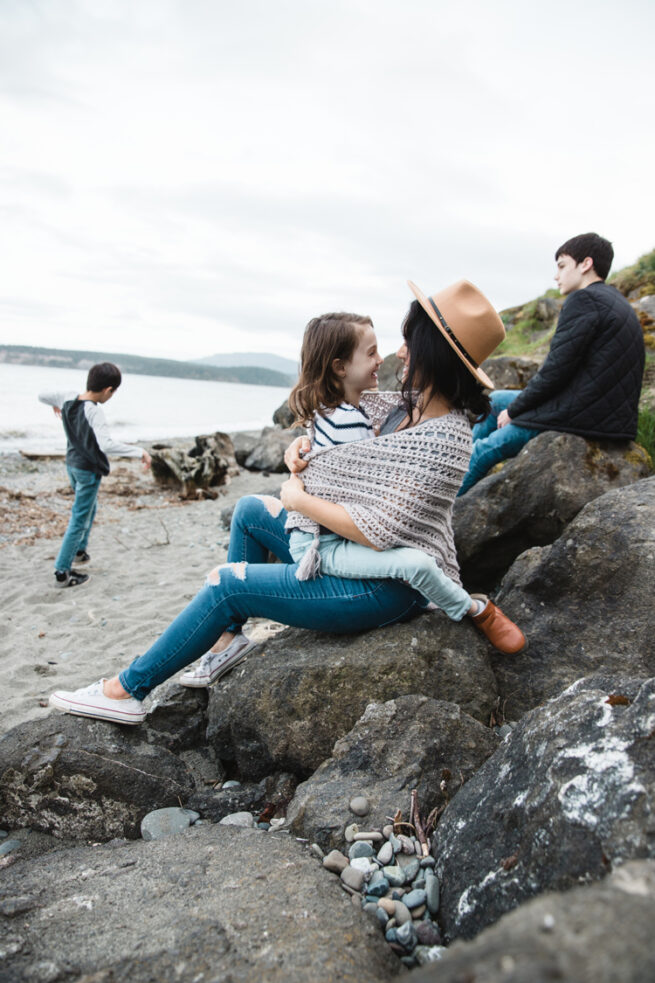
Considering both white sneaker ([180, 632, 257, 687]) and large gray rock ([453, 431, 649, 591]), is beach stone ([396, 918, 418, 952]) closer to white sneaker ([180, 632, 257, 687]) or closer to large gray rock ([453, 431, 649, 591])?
white sneaker ([180, 632, 257, 687])

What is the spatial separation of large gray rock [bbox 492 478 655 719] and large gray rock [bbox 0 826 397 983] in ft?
5.54

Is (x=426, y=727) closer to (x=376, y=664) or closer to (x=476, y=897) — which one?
(x=376, y=664)

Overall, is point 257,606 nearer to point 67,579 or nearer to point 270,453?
point 67,579

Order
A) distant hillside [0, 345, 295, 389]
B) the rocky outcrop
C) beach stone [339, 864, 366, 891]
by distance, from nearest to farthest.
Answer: beach stone [339, 864, 366, 891]
the rocky outcrop
distant hillside [0, 345, 295, 389]

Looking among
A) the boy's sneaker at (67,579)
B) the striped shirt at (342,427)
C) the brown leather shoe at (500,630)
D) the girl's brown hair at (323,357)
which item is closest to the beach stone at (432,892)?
the brown leather shoe at (500,630)

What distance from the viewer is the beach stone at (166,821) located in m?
2.78

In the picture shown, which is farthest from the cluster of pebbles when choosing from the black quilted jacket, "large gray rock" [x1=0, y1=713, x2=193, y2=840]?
the black quilted jacket

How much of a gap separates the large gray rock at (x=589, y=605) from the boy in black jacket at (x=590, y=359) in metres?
1.44

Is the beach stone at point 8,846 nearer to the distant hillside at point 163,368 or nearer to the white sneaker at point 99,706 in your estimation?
the white sneaker at point 99,706

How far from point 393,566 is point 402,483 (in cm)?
41

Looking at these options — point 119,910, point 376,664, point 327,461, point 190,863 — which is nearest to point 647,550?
point 376,664

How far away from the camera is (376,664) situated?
308 centimetres

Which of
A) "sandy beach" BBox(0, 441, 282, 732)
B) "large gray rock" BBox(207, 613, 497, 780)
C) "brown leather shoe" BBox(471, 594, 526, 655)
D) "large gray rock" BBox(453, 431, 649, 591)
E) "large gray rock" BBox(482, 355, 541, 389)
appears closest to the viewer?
"large gray rock" BBox(207, 613, 497, 780)

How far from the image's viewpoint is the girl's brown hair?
11.0 feet
